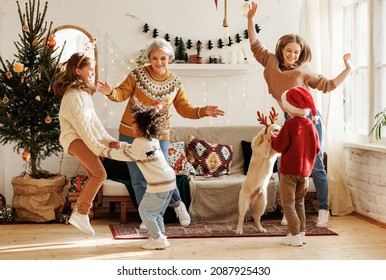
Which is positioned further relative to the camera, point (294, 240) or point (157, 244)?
point (294, 240)

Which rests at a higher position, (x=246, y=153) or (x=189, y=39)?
(x=189, y=39)

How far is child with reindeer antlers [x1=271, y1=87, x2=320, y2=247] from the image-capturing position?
4.27 meters

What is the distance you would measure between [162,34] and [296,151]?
7.93 ft

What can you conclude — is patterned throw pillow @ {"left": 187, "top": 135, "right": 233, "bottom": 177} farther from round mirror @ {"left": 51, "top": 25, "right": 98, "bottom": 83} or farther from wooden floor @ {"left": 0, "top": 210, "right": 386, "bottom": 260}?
round mirror @ {"left": 51, "top": 25, "right": 98, "bottom": 83}

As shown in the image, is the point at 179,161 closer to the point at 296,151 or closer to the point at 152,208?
the point at 152,208

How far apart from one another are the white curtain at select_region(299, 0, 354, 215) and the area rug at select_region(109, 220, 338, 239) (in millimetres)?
523

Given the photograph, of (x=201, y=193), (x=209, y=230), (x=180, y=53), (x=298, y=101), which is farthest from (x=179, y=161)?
(x=298, y=101)

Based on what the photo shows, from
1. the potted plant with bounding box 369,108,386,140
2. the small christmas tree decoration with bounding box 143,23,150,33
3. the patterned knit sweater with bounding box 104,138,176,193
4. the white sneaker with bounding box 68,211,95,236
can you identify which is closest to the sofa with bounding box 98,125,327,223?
the potted plant with bounding box 369,108,386,140

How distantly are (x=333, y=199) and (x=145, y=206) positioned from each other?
208 cm

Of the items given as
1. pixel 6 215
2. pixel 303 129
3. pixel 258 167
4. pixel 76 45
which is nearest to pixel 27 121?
pixel 6 215

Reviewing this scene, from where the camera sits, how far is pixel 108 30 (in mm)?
6133

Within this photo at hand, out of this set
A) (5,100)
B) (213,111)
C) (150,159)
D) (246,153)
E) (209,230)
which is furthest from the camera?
(246,153)

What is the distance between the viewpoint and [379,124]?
Answer: 507 cm
